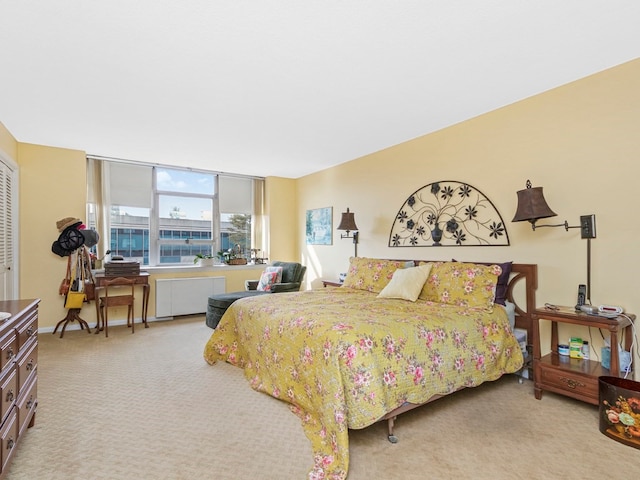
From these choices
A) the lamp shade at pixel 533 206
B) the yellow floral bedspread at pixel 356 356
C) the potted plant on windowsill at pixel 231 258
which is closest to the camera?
the yellow floral bedspread at pixel 356 356

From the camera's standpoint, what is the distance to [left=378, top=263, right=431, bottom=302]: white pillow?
302 cm

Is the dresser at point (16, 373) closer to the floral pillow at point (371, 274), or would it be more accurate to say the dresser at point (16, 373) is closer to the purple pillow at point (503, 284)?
the floral pillow at point (371, 274)

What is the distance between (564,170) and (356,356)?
234 cm

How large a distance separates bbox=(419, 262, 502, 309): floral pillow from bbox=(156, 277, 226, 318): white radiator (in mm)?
3663

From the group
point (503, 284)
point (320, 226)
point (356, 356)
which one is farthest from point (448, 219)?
point (320, 226)

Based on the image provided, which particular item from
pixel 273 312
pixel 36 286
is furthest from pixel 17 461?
pixel 36 286

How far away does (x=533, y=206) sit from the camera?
2703 millimetres

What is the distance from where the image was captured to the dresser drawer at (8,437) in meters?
1.50

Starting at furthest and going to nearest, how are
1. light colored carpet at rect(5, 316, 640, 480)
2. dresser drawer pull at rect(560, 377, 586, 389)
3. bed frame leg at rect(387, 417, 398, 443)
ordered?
dresser drawer pull at rect(560, 377, 586, 389), bed frame leg at rect(387, 417, 398, 443), light colored carpet at rect(5, 316, 640, 480)

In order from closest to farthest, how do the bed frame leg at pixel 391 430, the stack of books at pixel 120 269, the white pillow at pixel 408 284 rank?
the bed frame leg at pixel 391 430 → the white pillow at pixel 408 284 → the stack of books at pixel 120 269

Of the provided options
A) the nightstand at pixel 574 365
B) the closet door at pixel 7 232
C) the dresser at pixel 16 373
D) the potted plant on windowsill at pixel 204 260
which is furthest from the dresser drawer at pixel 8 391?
the potted plant on windowsill at pixel 204 260

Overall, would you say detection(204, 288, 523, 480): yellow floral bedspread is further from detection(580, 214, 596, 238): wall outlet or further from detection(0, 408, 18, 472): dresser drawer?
detection(0, 408, 18, 472): dresser drawer

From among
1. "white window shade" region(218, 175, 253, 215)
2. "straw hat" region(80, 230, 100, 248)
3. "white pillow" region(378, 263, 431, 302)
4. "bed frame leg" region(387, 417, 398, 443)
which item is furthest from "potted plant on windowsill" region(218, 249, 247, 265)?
"bed frame leg" region(387, 417, 398, 443)

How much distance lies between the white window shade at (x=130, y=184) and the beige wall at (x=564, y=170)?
4.11 m
